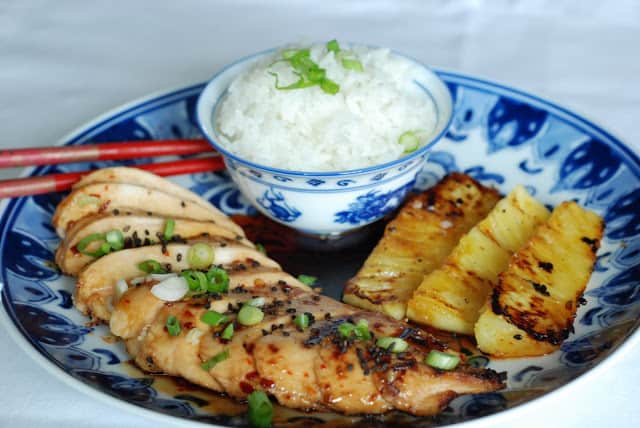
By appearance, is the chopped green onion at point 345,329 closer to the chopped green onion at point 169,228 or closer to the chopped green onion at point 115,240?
the chopped green onion at point 169,228

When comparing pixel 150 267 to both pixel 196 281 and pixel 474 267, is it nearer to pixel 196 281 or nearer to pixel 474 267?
pixel 196 281

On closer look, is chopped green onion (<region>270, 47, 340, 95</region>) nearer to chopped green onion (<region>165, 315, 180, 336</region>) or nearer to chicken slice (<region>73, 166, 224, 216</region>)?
chicken slice (<region>73, 166, 224, 216</region>)

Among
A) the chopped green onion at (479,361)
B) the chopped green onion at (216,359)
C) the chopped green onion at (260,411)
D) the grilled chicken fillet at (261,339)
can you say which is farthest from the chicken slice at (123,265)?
the chopped green onion at (479,361)

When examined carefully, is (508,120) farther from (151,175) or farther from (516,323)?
(151,175)

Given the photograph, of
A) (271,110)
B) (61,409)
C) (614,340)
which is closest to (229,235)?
(271,110)

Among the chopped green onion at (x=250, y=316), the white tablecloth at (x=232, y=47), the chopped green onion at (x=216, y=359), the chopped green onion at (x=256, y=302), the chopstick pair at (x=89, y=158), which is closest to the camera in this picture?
the chopped green onion at (x=216, y=359)

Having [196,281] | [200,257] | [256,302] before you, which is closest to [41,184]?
[200,257]
